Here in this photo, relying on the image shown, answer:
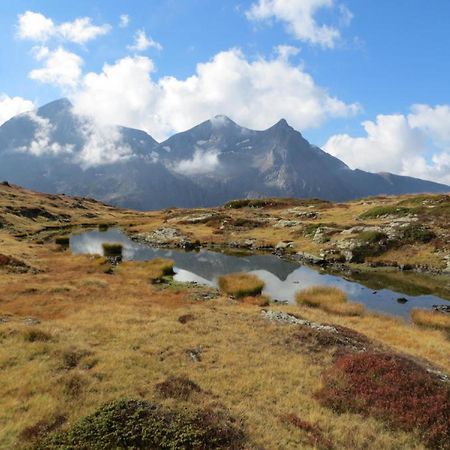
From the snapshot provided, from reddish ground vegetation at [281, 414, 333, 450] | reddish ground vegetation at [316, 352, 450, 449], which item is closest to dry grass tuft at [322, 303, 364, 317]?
reddish ground vegetation at [316, 352, 450, 449]

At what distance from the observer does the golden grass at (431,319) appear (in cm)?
3678

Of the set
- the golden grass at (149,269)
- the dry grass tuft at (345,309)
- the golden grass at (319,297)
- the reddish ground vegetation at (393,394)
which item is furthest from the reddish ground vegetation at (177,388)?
the golden grass at (149,269)

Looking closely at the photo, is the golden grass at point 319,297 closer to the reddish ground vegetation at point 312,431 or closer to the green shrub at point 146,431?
the reddish ground vegetation at point 312,431

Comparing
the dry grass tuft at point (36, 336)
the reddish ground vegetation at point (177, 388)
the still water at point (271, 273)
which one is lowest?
the still water at point (271, 273)

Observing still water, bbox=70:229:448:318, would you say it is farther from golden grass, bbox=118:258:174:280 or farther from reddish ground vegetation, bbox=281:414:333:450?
reddish ground vegetation, bbox=281:414:333:450

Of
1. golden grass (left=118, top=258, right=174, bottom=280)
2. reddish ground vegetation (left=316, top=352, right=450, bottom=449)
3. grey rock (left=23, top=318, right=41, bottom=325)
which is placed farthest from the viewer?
golden grass (left=118, top=258, right=174, bottom=280)

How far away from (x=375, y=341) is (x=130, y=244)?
235ft

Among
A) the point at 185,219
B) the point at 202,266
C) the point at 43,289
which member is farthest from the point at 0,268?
the point at 185,219

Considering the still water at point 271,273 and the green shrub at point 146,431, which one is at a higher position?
the green shrub at point 146,431

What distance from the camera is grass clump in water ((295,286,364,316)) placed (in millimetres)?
39938

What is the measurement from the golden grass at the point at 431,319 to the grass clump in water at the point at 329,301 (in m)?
4.89

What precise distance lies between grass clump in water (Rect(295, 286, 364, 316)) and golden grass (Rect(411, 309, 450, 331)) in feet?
16.0

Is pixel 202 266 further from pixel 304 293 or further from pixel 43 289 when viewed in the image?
pixel 43 289

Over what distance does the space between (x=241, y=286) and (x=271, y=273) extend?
47.9ft
